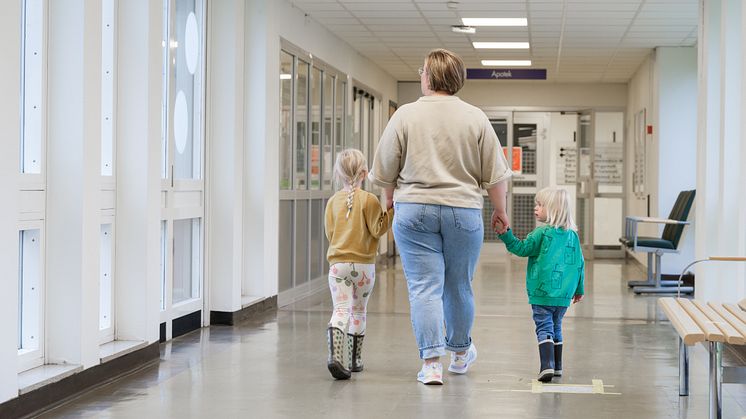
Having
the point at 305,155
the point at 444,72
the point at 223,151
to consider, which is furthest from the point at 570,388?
the point at 305,155

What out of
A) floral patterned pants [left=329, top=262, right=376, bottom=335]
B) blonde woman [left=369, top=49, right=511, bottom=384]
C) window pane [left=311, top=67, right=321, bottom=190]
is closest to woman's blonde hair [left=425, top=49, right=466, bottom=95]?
blonde woman [left=369, top=49, right=511, bottom=384]

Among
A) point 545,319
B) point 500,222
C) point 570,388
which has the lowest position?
point 570,388

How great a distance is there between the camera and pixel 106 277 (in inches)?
227

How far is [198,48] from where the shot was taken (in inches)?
294

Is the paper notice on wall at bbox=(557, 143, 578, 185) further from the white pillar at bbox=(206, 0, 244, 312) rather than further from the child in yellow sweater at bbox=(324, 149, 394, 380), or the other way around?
the child in yellow sweater at bbox=(324, 149, 394, 380)

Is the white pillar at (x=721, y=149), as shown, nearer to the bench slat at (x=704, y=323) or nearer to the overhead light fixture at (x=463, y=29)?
the bench slat at (x=704, y=323)

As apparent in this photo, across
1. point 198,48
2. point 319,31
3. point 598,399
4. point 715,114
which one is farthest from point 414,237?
point 319,31

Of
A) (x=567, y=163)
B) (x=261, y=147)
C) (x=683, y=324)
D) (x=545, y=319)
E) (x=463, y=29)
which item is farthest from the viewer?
(x=567, y=163)

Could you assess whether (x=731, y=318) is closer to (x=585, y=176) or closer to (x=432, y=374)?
(x=432, y=374)

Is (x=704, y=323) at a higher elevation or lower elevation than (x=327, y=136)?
lower

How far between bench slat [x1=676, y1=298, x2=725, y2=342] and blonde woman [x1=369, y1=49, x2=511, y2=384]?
0.94 m

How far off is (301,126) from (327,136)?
1.30 metres

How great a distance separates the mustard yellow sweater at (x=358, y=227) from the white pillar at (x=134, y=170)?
117 cm

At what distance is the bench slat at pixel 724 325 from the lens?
12.1 ft
